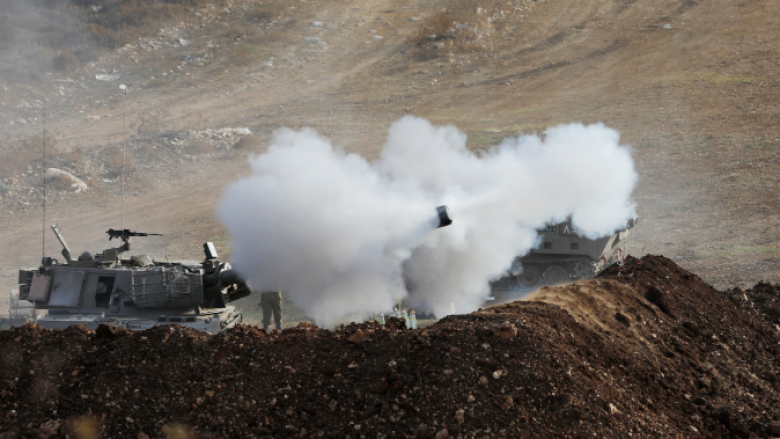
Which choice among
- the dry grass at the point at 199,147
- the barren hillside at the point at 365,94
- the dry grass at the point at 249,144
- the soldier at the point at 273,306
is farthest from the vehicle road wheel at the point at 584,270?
the dry grass at the point at 199,147

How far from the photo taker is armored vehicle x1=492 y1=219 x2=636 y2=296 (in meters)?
19.3

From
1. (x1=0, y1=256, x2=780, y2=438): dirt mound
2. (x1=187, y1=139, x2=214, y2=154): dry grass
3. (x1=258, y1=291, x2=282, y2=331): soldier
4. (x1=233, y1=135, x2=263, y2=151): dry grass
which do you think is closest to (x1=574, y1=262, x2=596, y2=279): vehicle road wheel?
(x1=258, y1=291, x2=282, y2=331): soldier

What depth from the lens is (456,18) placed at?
40.0 metres

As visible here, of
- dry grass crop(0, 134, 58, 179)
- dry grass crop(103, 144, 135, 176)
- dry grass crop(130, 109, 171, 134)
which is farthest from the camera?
dry grass crop(130, 109, 171, 134)

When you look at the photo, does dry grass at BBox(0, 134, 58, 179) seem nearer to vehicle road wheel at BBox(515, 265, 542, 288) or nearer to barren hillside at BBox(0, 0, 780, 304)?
barren hillside at BBox(0, 0, 780, 304)

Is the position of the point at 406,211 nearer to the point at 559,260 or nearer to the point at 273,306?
the point at 273,306

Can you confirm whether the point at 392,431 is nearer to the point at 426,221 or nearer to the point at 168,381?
the point at 168,381

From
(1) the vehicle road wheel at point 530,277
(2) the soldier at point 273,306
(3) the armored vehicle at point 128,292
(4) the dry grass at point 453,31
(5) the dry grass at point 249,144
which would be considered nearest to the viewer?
(3) the armored vehicle at point 128,292

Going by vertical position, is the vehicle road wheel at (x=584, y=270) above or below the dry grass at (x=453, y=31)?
below

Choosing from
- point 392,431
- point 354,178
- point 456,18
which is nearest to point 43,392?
point 392,431

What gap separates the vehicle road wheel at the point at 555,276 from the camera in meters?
19.7

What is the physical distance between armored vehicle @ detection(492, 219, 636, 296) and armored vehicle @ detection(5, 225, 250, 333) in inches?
374

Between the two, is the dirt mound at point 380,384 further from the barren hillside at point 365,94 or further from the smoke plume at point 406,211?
the barren hillside at point 365,94

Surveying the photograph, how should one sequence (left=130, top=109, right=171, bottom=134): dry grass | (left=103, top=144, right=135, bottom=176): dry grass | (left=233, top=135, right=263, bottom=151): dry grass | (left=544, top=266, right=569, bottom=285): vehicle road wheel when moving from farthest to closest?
(left=130, top=109, right=171, bottom=134): dry grass
(left=233, top=135, right=263, bottom=151): dry grass
(left=103, top=144, right=135, bottom=176): dry grass
(left=544, top=266, right=569, bottom=285): vehicle road wheel
